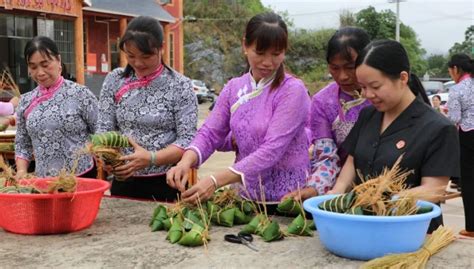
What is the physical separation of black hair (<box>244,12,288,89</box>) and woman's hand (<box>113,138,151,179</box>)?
0.61m

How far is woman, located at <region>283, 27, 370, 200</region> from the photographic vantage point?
213cm

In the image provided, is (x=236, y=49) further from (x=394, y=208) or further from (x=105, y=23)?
(x=394, y=208)

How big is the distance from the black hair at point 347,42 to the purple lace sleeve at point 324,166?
0.34m

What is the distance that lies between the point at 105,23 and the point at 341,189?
17.6 metres

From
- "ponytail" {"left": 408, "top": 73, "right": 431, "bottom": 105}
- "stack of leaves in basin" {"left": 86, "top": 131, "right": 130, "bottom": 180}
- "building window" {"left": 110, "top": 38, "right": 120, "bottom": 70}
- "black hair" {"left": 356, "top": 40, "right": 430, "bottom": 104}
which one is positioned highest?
"building window" {"left": 110, "top": 38, "right": 120, "bottom": 70}

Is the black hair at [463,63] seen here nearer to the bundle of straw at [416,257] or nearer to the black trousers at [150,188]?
the black trousers at [150,188]

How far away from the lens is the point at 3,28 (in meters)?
13.9

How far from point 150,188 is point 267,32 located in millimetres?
1011

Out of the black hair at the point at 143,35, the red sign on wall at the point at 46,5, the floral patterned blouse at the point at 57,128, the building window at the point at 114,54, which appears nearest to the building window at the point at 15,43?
the red sign on wall at the point at 46,5

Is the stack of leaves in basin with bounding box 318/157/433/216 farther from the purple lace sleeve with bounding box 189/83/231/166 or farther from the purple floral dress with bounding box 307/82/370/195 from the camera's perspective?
the purple lace sleeve with bounding box 189/83/231/166

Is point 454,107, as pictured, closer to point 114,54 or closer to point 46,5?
point 46,5

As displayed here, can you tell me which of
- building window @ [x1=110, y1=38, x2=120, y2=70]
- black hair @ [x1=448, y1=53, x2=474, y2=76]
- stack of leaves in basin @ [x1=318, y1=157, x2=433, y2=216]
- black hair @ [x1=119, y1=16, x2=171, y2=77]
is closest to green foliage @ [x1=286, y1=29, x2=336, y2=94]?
building window @ [x1=110, y1=38, x2=120, y2=70]

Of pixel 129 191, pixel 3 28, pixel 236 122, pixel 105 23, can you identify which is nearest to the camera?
pixel 236 122

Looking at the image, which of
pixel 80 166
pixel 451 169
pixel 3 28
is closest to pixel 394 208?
pixel 451 169
